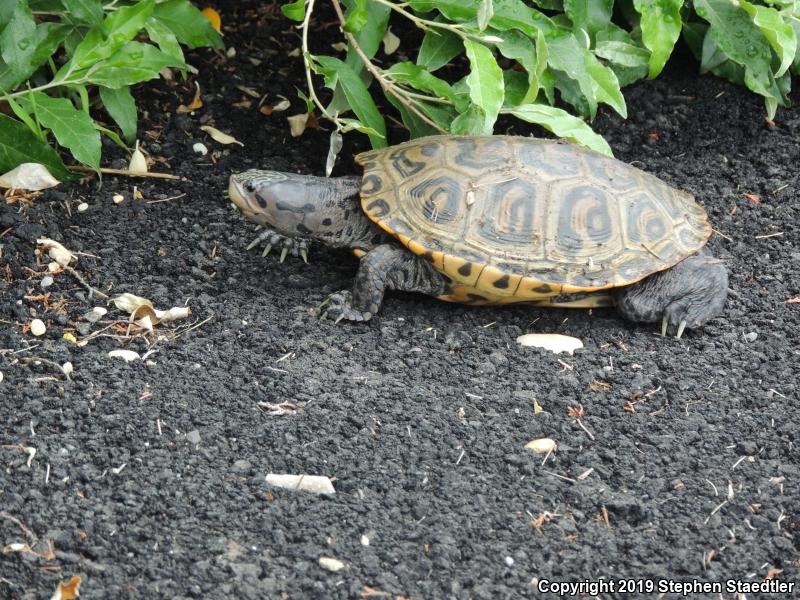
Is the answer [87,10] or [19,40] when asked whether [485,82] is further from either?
[19,40]

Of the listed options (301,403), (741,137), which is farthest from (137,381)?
(741,137)

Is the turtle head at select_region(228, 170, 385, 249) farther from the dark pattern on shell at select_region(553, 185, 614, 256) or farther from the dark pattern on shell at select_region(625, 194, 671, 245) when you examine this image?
the dark pattern on shell at select_region(625, 194, 671, 245)

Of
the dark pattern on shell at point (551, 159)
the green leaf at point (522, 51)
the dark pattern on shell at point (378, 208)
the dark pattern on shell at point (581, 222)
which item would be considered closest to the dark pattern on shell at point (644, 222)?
the dark pattern on shell at point (581, 222)

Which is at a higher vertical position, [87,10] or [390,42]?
[87,10]

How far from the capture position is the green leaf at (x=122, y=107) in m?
5.07

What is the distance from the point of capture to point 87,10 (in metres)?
4.66

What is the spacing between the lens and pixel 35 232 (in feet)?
15.6

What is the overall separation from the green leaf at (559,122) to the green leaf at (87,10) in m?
2.20

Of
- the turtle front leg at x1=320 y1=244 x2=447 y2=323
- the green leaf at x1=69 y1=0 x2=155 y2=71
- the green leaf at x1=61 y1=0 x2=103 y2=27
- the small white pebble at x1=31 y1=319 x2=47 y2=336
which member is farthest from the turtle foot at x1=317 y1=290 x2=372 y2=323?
the green leaf at x1=61 y1=0 x2=103 y2=27

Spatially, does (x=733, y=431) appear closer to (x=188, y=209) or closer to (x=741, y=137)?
(x=741, y=137)

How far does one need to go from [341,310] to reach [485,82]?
1379mm

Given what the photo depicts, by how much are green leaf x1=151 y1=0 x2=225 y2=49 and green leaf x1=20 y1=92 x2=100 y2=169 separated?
83 cm

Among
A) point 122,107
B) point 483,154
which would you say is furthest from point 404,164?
point 122,107

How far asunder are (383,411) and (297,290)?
111 centimetres
